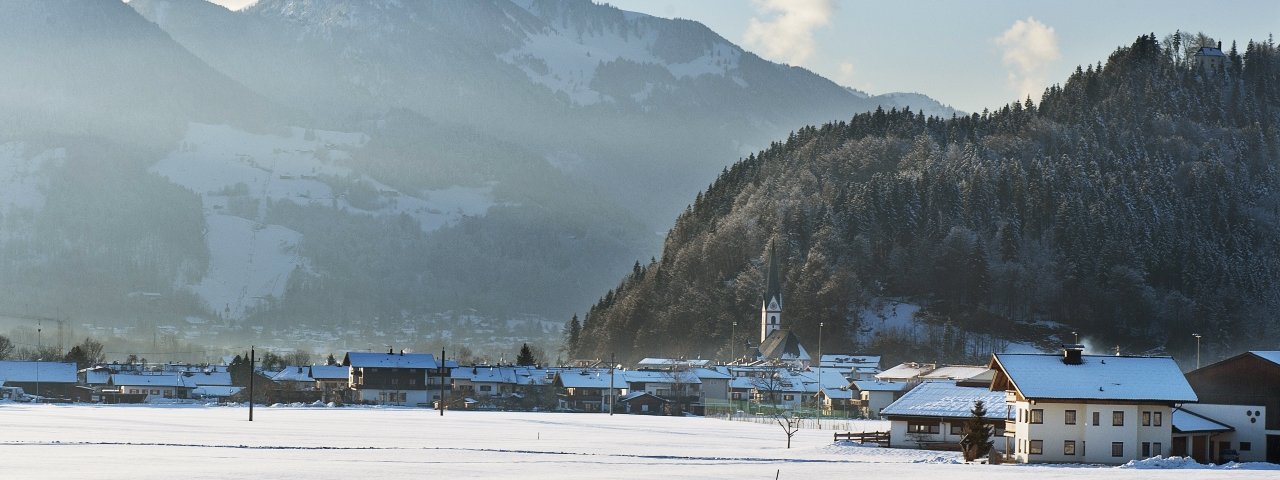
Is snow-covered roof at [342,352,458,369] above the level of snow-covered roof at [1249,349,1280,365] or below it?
below

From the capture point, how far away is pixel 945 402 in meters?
96.5

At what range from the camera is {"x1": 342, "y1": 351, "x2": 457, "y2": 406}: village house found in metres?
191

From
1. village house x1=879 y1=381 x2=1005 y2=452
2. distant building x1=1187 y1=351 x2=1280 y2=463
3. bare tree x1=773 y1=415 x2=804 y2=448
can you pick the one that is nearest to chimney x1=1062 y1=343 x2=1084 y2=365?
distant building x1=1187 y1=351 x2=1280 y2=463

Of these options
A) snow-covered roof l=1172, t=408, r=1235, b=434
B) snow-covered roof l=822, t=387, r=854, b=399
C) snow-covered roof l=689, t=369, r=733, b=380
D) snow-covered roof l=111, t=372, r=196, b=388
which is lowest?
snow-covered roof l=111, t=372, r=196, b=388

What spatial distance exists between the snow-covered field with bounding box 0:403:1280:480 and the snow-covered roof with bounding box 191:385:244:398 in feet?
238

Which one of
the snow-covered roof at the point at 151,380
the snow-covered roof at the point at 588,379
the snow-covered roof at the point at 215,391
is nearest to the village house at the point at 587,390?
the snow-covered roof at the point at 588,379

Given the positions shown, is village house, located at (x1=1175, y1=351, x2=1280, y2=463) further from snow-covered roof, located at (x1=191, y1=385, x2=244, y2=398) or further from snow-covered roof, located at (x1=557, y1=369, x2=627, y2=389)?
snow-covered roof, located at (x1=191, y1=385, x2=244, y2=398)

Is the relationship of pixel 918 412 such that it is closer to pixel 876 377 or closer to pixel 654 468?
pixel 654 468

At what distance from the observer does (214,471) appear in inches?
2470


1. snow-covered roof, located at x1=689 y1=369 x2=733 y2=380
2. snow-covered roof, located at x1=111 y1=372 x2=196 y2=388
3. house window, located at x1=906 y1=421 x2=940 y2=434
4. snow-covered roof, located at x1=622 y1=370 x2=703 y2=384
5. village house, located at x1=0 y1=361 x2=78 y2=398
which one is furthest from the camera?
snow-covered roof, located at x1=689 y1=369 x2=733 y2=380

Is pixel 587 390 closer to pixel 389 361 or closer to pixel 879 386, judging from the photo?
pixel 389 361

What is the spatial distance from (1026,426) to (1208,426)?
408 inches

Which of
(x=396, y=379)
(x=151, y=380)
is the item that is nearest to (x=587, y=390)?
(x=396, y=379)

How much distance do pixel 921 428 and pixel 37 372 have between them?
131526 mm
